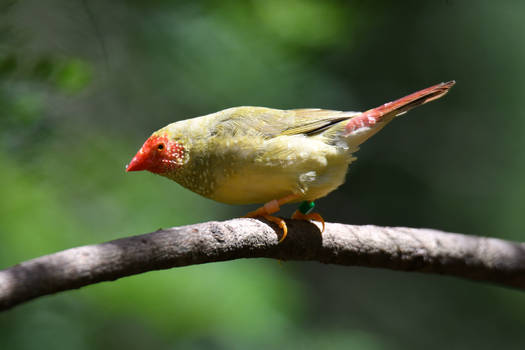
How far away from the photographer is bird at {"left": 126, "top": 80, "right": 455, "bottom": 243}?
221 cm

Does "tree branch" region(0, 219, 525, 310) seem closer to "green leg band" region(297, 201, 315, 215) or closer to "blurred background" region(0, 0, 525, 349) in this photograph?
"green leg band" region(297, 201, 315, 215)

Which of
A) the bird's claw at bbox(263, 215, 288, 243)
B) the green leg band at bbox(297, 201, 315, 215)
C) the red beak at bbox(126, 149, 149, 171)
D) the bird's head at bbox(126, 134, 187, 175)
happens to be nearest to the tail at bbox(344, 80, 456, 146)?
the green leg band at bbox(297, 201, 315, 215)

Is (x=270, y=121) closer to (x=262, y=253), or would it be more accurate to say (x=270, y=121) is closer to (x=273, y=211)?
(x=273, y=211)

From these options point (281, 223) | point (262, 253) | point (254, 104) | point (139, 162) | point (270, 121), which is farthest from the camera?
point (254, 104)

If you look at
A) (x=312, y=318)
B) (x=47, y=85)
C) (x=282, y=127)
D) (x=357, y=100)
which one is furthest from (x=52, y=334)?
(x=357, y=100)

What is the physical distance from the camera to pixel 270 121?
94.4 inches

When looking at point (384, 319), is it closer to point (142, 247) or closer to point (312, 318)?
point (312, 318)

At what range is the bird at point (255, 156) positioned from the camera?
221 cm

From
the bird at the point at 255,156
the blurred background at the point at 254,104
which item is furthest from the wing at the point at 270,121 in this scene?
the blurred background at the point at 254,104

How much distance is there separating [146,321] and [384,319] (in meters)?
3.21

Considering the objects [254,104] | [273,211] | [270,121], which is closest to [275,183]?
[273,211]

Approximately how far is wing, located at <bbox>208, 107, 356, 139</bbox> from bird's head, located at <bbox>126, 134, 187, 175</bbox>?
18cm

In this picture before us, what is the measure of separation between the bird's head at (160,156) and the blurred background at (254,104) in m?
0.36

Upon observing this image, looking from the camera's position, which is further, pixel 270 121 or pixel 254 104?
pixel 254 104
